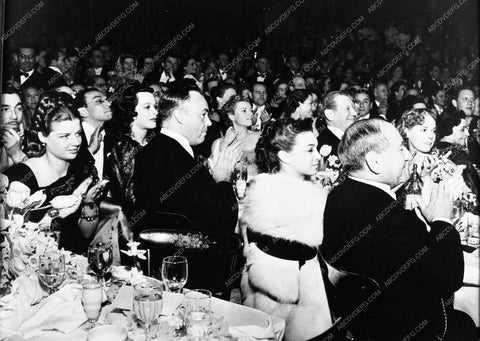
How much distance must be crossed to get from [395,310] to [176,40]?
170 cm

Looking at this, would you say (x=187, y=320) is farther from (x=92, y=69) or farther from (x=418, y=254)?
(x=92, y=69)

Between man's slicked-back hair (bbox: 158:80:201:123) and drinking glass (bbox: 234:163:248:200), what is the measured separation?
452mm

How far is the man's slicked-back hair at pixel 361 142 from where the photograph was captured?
2.52 meters

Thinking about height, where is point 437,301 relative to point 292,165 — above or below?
below

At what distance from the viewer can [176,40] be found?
2.62m

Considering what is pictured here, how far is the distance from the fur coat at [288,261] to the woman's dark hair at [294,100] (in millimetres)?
325

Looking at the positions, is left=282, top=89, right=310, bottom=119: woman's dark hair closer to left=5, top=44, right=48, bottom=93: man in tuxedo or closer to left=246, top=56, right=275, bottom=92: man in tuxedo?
left=246, top=56, right=275, bottom=92: man in tuxedo

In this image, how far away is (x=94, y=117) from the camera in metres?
2.67

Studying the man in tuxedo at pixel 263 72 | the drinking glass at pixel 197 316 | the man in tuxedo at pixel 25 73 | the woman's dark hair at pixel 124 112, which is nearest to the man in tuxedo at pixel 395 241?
the man in tuxedo at pixel 263 72

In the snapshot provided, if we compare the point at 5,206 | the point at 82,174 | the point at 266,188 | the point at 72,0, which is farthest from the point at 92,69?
the point at 266,188

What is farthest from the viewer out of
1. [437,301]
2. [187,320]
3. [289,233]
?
[289,233]

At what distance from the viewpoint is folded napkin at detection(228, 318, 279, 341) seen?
69.4 inches

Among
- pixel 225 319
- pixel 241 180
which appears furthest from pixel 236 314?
pixel 241 180

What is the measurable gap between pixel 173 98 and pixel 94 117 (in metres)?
0.42
